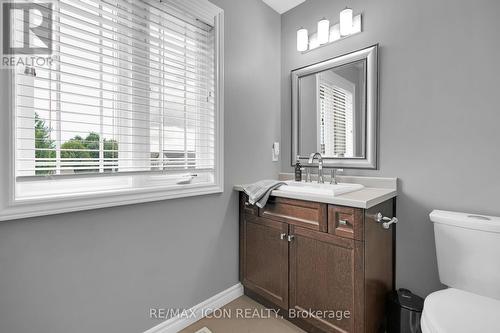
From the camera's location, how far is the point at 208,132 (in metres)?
1.78

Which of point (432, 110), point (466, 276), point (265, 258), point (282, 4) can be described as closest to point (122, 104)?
point (265, 258)

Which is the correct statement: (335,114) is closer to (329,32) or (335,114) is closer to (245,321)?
(329,32)

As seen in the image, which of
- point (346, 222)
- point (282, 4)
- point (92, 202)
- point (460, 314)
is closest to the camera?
point (460, 314)

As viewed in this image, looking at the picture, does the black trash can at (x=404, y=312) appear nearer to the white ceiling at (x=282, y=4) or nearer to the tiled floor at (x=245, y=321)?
the tiled floor at (x=245, y=321)

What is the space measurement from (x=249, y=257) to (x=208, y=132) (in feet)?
3.33

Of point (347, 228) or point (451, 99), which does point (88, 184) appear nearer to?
point (347, 228)

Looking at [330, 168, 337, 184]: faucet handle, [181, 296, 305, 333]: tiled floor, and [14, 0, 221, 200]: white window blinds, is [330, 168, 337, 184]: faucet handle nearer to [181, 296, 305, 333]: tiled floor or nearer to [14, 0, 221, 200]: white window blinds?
[14, 0, 221, 200]: white window blinds

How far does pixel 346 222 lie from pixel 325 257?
259 mm

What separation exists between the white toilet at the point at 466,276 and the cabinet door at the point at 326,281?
334mm

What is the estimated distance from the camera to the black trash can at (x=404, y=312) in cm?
135

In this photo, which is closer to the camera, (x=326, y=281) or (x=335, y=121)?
(x=326, y=281)

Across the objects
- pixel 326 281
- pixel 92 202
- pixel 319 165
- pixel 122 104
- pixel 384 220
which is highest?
pixel 122 104

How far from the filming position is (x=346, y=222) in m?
1.33

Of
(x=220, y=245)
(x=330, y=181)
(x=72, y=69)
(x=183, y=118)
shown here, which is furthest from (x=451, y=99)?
(x=72, y=69)
